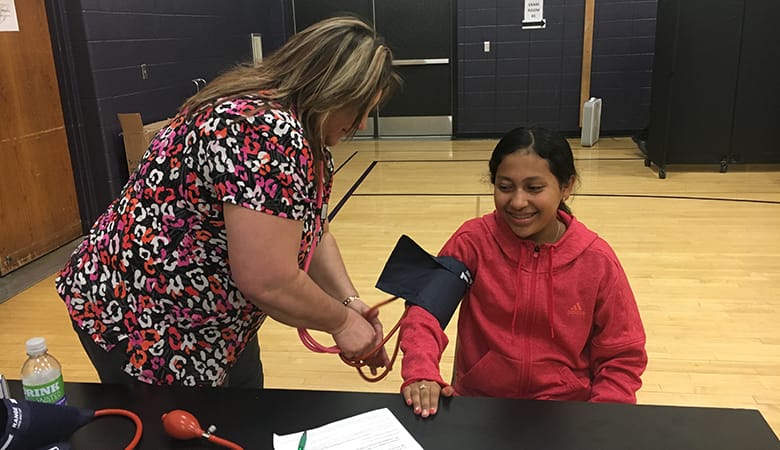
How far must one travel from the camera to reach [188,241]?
1.18 m

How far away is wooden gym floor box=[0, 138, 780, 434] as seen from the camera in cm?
267

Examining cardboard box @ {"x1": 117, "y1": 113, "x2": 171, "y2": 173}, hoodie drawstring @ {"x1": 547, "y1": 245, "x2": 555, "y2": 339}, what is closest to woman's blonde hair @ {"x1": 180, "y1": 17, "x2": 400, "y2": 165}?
hoodie drawstring @ {"x1": 547, "y1": 245, "x2": 555, "y2": 339}

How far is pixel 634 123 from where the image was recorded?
8.09 m

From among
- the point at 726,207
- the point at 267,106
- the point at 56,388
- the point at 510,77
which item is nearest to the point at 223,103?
the point at 267,106

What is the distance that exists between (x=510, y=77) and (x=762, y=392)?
6.18 meters

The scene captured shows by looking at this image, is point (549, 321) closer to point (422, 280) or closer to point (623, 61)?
point (422, 280)

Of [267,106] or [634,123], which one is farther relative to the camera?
[634,123]

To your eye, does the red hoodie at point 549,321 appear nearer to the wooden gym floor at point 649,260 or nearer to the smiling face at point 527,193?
the smiling face at point 527,193

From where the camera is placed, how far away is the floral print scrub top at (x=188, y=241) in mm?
1084

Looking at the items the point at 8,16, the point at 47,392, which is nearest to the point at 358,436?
the point at 47,392

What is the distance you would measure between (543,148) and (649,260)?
8.88 ft

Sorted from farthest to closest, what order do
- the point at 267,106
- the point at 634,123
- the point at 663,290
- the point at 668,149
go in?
1. the point at 634,123
2. the point at 668,149
3. the point at 663,290
4. the point at 267,106

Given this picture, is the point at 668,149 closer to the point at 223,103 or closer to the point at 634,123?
the point at 634,123

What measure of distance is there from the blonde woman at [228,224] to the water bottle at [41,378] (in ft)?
0.55
